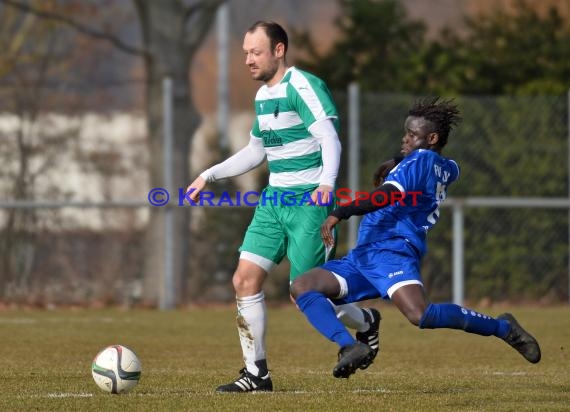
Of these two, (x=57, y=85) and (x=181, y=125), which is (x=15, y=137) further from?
(x=181, y=125)

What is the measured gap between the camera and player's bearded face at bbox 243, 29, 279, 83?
7.70 metres

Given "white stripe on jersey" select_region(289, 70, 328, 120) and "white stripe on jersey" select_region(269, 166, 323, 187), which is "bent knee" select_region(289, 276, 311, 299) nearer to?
"white stripe on jersey" select_region(269, 166, 323, 187)

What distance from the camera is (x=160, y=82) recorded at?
1692 cm

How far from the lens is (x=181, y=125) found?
16.4m

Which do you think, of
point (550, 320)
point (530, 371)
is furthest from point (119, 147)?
point (530, 371)

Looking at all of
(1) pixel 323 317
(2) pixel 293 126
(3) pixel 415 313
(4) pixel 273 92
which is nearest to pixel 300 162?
(2) pixel 293 126

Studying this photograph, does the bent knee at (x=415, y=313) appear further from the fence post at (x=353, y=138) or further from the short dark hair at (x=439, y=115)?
the fence post at (x=353, y=138)

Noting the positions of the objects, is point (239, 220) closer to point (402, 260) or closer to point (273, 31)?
point (273, 31)

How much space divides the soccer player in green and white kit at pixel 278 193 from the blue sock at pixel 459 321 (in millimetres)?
770

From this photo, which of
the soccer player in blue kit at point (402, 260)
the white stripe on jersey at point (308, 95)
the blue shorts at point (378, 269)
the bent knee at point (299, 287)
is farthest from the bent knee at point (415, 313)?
the white stripe on jersey at point (308, 95)

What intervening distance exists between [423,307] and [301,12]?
64.7 ft

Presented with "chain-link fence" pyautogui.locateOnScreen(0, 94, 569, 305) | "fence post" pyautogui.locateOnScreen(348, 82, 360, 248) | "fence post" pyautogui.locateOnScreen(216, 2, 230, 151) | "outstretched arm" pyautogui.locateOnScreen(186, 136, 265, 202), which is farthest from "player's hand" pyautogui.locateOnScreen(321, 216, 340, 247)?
"fence post" pyautogui.locateOnScreen(216, 2, 230, 151)

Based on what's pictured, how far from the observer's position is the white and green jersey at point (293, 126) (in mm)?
7594

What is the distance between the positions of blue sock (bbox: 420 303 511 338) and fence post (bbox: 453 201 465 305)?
26.7 feet
